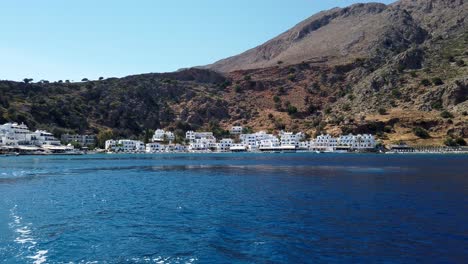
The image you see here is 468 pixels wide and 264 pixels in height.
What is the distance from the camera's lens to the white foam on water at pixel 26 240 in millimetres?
23719

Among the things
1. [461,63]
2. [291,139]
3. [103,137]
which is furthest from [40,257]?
[461,63]

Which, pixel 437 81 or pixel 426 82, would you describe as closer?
pixel 437 81

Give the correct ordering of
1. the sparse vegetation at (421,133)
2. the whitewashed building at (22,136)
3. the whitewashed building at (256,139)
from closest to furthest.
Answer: the sparse vegetation at (421,133) → the whitewashed building at (22,136) → the whitewashed building at (256,139)

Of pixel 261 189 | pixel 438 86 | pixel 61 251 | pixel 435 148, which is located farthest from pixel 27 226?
pixel 438 86

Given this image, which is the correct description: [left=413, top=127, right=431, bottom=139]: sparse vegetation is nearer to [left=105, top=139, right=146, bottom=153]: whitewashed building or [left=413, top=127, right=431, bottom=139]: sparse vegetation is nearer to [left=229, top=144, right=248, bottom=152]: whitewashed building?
[left=229, top=144, right=248, bottom=152]: whitewashed building

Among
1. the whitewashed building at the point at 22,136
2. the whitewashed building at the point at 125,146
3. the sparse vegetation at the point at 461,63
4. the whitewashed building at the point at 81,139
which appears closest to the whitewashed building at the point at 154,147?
the whitewashed building at the point at 125,146

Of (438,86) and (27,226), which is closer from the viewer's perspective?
(27,226)

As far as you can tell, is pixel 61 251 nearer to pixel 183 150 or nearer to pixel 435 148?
pixel 435 148

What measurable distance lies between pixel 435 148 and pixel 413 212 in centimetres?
12769

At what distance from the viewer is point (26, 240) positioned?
2711cm

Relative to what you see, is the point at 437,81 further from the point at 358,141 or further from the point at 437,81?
the point at 358,141

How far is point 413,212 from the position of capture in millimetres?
35812

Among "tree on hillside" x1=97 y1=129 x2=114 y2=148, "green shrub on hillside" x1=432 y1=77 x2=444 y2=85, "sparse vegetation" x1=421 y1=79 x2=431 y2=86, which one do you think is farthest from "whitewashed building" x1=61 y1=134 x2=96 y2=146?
"green shrub on hillside" x1=432 y1=77 x2=444 y2=85

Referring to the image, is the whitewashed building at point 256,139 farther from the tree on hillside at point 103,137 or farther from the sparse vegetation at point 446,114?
the sparse vegetation at point 446,114
